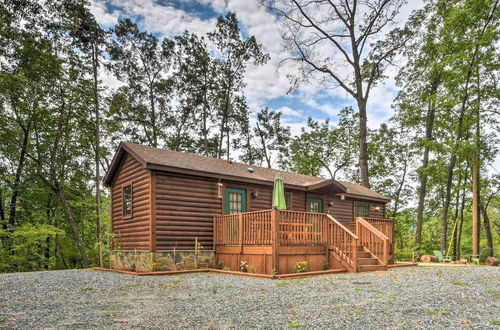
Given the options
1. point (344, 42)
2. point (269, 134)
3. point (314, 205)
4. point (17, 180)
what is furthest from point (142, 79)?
point (314, 205)

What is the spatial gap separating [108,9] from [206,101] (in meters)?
8.29

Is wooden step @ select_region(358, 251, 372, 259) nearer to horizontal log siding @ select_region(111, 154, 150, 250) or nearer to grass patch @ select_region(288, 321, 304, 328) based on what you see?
horizontal log siding @ select_region(111, 154, 150, 250)

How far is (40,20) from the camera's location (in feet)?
53.1

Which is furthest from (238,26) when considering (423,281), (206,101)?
(423,281)

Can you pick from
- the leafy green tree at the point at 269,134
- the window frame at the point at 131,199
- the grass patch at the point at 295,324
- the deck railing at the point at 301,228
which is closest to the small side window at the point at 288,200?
the deck railing at the point at 301,228

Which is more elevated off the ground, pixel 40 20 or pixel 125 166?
pixel 40 20

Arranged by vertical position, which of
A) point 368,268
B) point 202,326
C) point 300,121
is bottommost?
point 368,268

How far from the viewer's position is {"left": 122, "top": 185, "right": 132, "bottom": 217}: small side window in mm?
12258

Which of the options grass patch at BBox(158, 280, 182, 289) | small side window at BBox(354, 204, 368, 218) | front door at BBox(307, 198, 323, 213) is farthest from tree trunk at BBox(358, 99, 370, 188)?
grass patch at BBox(158, 280, 182, 289)

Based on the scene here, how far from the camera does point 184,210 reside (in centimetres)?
1114

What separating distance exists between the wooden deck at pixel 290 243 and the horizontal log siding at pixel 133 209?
2.32 metres

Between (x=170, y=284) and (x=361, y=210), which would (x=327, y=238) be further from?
(x=361, y=210)

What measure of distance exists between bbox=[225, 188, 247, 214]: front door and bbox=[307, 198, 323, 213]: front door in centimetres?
349

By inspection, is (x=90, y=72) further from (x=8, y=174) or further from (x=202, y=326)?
(x=202, y=326)
